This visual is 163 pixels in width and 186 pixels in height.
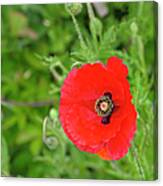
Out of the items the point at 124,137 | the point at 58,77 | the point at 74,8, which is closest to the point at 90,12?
the point at 74,8

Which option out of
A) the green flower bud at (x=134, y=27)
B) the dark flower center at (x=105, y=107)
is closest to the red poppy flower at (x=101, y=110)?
the dark flower center at (x=105, y=107)

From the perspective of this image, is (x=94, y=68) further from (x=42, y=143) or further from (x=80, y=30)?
(x=42, y=143)

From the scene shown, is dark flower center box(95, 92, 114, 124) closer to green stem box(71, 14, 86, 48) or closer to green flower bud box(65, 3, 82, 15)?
green stem box(71, 14, 86, 48)

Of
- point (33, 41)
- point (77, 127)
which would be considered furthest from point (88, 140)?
point (33, 41)

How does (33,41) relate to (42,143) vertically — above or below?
above

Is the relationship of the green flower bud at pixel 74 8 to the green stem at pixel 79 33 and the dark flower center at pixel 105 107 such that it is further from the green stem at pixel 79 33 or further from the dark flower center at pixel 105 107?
the dark flower center at pixel 105 107

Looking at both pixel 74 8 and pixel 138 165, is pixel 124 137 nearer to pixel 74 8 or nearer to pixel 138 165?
pixel 138 165
